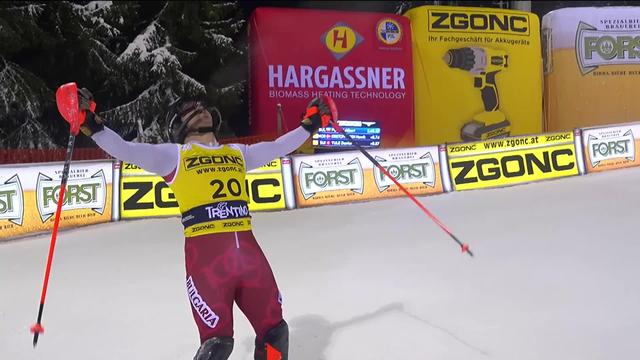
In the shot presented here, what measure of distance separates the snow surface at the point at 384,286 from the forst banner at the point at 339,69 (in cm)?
515

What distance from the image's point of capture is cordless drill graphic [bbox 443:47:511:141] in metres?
14.1

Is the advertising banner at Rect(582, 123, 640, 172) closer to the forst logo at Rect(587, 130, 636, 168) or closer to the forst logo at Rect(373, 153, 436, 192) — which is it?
the forst logo at Rect(587, 130, 636, 168)

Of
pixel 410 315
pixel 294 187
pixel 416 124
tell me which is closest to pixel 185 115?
pixel 410 315

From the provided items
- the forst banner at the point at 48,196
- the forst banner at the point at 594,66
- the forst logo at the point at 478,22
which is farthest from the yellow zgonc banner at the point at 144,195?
the forst banner at the point at 594,66

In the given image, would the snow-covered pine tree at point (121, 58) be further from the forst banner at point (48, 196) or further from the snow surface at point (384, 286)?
the snow surface at point (384, 286)

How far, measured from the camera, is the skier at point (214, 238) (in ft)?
8.91

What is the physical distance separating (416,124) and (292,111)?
3.06 m

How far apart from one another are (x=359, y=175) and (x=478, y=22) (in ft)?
22.7

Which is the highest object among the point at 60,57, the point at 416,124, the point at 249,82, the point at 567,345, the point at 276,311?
the point at 60,57

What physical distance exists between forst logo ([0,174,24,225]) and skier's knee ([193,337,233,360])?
6382 millimetres

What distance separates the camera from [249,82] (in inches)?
545

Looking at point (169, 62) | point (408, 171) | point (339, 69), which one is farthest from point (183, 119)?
point (339, 69)

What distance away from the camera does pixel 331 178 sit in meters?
9.62

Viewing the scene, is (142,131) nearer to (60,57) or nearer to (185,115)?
(60,57)
